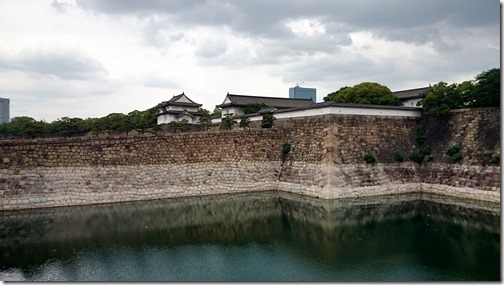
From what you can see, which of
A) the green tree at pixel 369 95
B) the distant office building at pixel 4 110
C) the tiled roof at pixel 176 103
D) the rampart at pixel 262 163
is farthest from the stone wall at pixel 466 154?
the distant office building at pixel 4 110

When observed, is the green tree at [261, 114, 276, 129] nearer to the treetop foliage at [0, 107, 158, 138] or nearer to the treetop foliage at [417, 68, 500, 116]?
the treetop foliage at [0, 107, 158, 138]

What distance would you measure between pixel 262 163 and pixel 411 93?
15.4m

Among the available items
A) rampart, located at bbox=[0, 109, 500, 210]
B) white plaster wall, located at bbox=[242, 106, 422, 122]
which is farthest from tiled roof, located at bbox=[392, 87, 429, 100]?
rampart, located at bbox=[0, 109, 500, 210]

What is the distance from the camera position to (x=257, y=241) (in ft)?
44.1

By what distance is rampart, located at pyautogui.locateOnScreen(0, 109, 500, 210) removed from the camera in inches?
709

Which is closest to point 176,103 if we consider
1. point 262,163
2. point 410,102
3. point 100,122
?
point 100,122

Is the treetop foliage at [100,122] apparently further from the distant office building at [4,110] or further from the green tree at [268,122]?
the green tree at [268,122]

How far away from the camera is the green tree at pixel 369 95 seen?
29.4 metres

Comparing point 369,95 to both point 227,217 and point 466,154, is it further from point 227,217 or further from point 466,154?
point 227,217

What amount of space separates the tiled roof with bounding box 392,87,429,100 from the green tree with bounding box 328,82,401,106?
1.62 metres

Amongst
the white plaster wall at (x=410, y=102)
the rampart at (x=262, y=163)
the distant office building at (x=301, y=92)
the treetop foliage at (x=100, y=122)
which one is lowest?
the rampart at (x=262, y=163)

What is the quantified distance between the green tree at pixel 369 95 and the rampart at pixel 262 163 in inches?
232

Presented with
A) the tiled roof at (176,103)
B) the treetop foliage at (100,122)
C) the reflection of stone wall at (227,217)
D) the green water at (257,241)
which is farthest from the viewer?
the tiled roof at (176,103)

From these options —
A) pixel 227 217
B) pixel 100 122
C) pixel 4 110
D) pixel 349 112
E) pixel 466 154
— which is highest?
pixel 4 110
